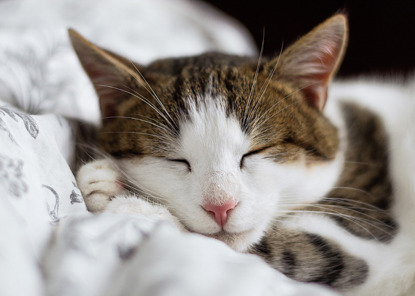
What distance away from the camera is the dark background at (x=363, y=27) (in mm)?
1800

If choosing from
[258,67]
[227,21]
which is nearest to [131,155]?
[258,67]

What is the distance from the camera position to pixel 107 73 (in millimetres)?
894

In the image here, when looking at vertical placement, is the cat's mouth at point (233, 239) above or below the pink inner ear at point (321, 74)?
below

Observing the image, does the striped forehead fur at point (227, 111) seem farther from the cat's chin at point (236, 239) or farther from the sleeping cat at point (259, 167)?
the cat's chin at point (236, 239)

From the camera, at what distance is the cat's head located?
73 centimetres

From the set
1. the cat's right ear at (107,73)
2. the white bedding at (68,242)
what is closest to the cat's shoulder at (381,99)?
the cat's right ear at (107,73)

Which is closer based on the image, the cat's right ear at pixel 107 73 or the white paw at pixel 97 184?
the white paw at pixel 97 184

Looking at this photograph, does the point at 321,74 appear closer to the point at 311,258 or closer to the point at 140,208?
the point at 311,258

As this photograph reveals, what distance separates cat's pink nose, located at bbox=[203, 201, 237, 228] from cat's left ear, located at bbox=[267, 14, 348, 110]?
358 millimetres

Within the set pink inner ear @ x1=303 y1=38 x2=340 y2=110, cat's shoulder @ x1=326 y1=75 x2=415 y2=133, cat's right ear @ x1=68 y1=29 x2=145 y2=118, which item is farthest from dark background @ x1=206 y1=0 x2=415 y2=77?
cat's right ear @ x1=68 y1=29 x2=145 y2=118

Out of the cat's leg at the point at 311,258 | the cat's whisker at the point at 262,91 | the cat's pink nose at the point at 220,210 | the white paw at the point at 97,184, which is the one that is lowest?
the cat's leg at the point at 311,258

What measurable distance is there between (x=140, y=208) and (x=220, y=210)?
0.15 m

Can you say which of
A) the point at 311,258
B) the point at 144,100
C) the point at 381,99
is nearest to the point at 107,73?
the point at 144,100

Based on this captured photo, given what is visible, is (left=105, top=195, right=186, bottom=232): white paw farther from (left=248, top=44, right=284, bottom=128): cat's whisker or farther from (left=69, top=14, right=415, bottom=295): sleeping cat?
(left=248, top=44, right=284, bottom=128): cat's whisker
